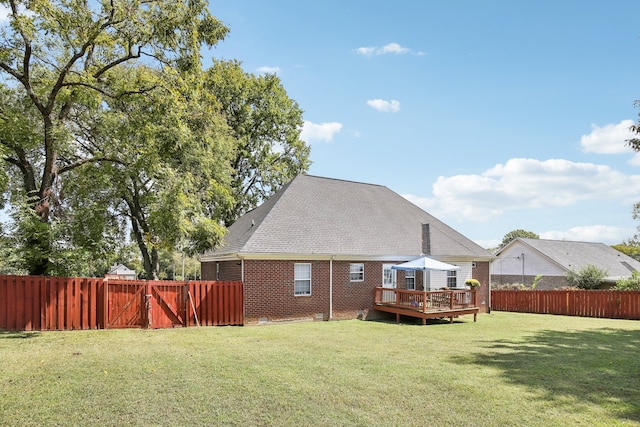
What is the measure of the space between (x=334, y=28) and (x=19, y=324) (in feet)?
43.7

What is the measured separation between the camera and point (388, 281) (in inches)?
733

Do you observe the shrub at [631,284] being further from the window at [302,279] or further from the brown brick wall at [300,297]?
the window at [302,279]

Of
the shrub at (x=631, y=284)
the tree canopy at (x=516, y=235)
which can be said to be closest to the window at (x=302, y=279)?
the shrub at (x=631, y=284)

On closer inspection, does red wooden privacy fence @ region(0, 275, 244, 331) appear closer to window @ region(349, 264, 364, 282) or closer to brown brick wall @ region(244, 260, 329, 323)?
brown brick wall @ region(244, 260, 329, 323)

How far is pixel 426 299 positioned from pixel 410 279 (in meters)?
3.03

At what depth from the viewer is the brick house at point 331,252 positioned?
15758 millimetres

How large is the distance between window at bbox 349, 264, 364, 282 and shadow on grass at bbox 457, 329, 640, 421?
274 inches

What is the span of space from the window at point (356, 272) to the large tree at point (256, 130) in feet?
47.0

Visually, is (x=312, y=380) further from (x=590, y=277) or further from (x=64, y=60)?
(x=590, y=277)

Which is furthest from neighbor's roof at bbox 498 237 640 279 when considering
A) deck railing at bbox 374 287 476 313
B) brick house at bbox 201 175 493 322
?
deck railing at bbox 374 287 476 313

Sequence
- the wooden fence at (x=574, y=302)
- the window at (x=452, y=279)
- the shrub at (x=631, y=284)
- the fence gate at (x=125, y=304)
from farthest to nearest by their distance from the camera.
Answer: the shrub at (x=631, y=284), the window at (x=452, y=279), the wooden fence at (x=574, y=302), the fence gate at (x=125, y=304)

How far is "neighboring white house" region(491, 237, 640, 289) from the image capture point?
32.9 m

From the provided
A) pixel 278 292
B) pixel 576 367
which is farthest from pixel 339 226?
pixel 576 367

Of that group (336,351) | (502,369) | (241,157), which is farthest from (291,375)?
(241,157)
